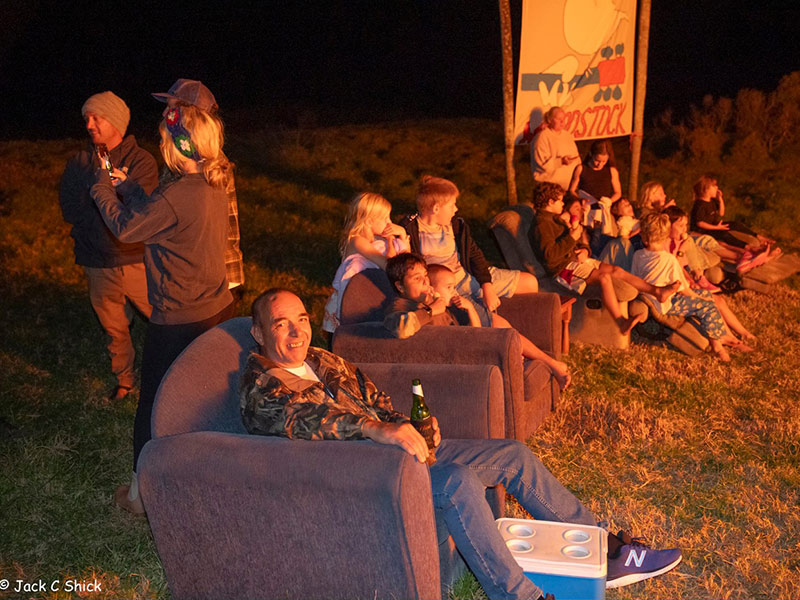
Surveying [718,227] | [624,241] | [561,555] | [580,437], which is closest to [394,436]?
[561,555]

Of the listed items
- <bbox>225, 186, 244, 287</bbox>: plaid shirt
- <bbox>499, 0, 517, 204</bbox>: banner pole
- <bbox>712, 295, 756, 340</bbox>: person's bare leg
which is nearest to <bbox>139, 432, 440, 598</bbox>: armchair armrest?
<bbox>225, 186, 244, 287</bbox>: plaid shirt

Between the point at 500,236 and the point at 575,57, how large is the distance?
10.2 ft

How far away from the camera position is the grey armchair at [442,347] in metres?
4.64

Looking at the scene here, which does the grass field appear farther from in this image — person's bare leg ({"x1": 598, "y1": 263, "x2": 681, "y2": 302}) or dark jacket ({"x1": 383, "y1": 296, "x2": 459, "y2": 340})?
dark jacket ({"x1": 383, "y1": 296, "x2": 459, "y2": 340})

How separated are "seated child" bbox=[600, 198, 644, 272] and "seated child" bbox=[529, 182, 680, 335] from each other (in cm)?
36

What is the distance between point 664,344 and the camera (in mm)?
7328

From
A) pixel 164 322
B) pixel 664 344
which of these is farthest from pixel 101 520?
pixel 664 344

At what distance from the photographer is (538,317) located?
5.85m

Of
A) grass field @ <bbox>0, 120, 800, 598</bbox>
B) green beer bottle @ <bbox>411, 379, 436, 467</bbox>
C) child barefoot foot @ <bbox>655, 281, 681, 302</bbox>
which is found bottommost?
grass field @ <bbox>0, 120, 800, 598</bbox>

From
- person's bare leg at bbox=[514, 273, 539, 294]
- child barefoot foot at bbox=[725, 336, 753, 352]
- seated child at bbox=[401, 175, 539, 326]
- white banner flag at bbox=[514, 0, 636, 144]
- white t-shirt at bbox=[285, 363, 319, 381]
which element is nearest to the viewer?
white t-shirt at bbox=[285, 363, 319, 381]

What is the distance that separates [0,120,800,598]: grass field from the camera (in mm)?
4148

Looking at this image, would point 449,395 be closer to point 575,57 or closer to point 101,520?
point 101,520

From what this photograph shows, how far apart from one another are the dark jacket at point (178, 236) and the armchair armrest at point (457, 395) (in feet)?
2.99

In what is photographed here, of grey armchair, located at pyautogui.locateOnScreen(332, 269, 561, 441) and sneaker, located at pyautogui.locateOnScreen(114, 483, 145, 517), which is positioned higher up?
grey armchair, located at pyautogui.locateOnScreen(332, 269, 561, 441)
